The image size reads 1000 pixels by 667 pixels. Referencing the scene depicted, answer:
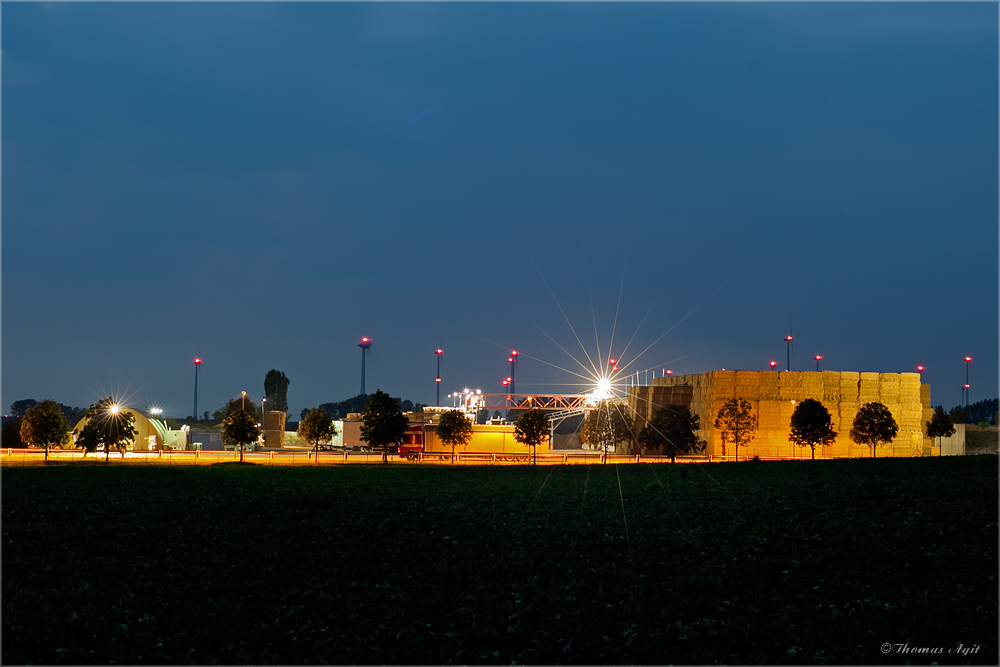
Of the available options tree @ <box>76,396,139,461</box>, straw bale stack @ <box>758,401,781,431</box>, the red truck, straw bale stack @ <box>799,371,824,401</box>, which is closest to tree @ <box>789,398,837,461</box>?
straw bale stack @ <box>758,401,781,431</box>

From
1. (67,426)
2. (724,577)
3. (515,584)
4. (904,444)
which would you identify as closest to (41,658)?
(515,584)

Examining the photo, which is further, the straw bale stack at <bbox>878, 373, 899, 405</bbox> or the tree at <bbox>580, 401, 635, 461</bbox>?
the straw bale stack at <bbox>878, 373, 899, 405</bbox>

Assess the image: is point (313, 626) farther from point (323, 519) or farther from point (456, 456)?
point (456, 456)

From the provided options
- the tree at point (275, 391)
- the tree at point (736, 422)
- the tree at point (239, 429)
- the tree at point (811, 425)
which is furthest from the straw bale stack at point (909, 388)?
the tree at point (275, 391)

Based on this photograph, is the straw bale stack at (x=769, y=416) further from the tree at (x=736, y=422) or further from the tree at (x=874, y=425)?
the tree at (x=874, y=425)

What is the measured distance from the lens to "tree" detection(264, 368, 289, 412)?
149500mm

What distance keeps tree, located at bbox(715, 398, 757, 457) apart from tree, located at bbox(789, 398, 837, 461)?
24.5 ft

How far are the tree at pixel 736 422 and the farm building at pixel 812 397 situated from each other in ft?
9.83

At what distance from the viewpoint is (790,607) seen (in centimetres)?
1537

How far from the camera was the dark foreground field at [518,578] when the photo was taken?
46.5 ft

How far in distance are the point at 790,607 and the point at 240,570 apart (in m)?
13.5

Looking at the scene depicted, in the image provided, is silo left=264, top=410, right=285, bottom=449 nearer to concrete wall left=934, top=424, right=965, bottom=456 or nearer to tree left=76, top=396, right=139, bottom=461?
tree left=76, top=396, right=139, bottom=461

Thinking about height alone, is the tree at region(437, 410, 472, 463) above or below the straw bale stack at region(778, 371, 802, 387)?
below

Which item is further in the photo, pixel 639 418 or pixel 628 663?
pixel 639 418
